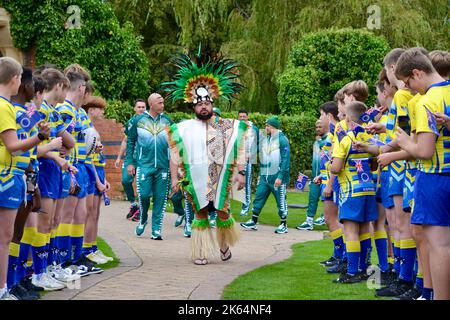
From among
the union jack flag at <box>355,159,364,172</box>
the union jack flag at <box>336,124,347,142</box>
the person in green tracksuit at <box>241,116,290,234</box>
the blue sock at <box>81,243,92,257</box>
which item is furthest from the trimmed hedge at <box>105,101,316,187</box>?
the union jack flag at <box>355,159,364,172</box>

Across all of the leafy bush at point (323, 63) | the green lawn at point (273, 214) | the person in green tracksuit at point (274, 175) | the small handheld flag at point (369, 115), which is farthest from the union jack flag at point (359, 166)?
the leafy bush at point (323, 63)

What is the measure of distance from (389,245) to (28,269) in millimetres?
4108

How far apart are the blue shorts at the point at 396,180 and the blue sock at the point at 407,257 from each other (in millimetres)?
465

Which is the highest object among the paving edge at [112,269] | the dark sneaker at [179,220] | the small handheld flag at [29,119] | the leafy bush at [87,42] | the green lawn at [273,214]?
the leafy bush at [87,42]

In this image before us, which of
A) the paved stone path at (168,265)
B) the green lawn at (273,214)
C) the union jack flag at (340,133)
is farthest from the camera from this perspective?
the green lawn at (273,214)

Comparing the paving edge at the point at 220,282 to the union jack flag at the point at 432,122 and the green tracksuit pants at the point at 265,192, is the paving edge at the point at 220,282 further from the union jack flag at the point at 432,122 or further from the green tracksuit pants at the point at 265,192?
the green tracksuit pants at the point at 265,192

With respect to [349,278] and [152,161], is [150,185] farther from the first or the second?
[349,278]

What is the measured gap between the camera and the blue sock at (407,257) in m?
7.75

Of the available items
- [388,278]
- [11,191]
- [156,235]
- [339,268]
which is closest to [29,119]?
[11,191]

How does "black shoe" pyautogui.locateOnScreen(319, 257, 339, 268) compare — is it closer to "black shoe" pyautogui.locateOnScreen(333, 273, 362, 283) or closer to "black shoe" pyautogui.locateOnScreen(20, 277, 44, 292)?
"black shoe" pyautogui.locateOnScreen(333, 273, 362, 283)

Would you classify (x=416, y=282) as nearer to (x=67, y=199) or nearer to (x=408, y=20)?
(x=67, y=199)

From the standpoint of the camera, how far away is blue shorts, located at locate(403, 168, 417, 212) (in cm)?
711

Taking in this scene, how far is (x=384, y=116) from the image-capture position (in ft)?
28.7

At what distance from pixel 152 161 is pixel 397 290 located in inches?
248
